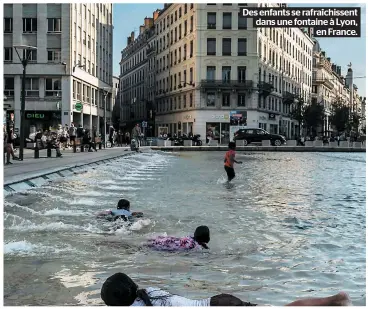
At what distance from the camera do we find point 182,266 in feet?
23.0

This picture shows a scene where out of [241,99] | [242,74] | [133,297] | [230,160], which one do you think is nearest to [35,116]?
[241,99]

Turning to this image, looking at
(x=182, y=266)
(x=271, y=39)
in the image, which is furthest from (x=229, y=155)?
(x=271, y=39)

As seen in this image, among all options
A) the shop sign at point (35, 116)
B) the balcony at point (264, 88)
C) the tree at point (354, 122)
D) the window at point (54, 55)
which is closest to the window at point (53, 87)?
the window at point (54, 55)

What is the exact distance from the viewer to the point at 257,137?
53156mm

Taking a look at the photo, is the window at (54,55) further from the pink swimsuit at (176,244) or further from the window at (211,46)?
the pink swimsuit at (176,244)

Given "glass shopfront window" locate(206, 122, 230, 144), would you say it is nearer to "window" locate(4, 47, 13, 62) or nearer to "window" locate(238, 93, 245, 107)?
"window" locate(238, 93, 245, 107)

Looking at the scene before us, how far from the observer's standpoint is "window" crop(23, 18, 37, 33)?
1855 inches

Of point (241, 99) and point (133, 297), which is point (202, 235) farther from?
point (241, 99)

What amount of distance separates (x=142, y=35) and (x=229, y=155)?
270 ft

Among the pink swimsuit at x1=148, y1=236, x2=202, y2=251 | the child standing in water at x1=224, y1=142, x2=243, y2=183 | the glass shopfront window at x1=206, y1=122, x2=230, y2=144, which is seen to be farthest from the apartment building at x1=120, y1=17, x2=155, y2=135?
the pink swimsuit at x1=148, y1=236, x2=202, y2=251

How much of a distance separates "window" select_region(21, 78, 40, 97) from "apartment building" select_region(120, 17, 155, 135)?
34669mm

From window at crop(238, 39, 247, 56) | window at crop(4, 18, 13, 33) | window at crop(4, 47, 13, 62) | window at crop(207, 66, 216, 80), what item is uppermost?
window at crop(238, 39, 247, 56)

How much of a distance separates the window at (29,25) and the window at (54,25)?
114 centimetres

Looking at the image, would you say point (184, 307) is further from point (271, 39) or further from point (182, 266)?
point (271, 39)
